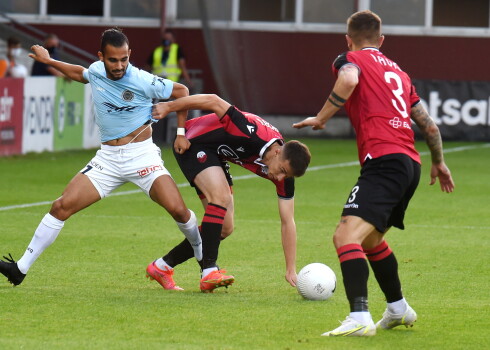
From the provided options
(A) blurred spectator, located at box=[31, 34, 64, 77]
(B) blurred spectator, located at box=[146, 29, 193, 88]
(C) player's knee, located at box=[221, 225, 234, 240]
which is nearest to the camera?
(C) player's knee, located at box=[221, 225, 234, 240]

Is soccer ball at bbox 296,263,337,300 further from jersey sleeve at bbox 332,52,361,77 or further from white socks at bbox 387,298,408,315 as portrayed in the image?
jersey sleeve at bbox 332,52,361,77

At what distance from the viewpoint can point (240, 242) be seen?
1181 cm

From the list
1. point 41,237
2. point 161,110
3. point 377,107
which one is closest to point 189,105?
point 161,110

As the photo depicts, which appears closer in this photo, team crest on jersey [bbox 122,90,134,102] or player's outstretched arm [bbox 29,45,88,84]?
team crest on jersey [bbox 122,90,134,102]

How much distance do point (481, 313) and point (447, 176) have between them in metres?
1.08

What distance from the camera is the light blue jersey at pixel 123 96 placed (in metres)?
8.70

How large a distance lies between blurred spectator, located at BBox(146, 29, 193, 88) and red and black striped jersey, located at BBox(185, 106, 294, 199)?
17.7 m

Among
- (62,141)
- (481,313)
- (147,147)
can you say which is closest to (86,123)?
(62,141)

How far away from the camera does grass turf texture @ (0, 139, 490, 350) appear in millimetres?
6992

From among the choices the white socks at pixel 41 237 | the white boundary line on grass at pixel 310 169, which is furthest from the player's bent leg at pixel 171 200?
the white boundary line on grass at pixel 310 169

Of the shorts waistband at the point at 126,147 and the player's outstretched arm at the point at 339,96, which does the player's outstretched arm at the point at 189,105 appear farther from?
the player's outstretched arm at the point at 339,96

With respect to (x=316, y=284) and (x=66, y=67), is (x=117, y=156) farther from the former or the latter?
(x=316, y=284)

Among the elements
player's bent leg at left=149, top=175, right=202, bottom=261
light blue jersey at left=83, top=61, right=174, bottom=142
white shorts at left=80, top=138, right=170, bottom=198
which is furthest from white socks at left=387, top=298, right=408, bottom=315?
light blue jersey at left=83, top=61, right=174, bottom=142

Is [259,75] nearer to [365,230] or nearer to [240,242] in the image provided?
[240,242]
